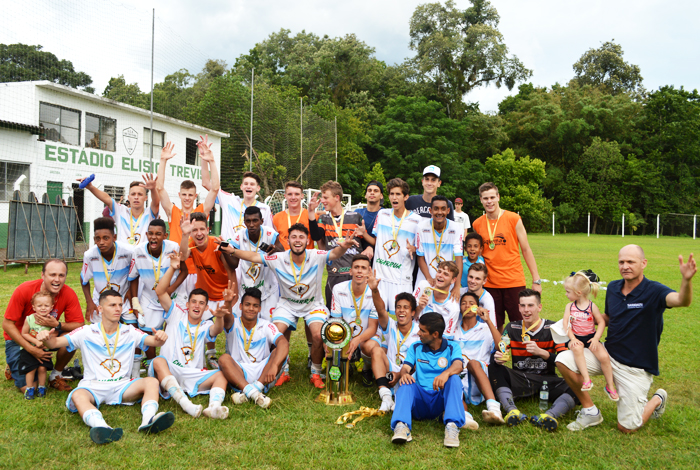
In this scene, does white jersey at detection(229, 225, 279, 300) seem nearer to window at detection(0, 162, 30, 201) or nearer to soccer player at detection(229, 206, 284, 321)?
soccer player at detection(229, 206, 284, 321)

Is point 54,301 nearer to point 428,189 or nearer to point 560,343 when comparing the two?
point 428,189

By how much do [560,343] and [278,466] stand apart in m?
2.84

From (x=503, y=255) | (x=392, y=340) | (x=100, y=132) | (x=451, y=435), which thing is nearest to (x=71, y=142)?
(x=100, y=132)

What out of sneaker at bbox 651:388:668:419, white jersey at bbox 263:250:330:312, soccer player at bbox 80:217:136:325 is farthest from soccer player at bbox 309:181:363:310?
sneaker at bbox 651:388:668:419

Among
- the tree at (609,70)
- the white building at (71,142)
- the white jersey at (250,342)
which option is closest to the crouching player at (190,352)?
the white jersey at (250,342)

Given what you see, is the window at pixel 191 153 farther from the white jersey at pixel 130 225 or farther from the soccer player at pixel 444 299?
the soccer player at pixel 444 299

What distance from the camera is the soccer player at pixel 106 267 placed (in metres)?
5.29

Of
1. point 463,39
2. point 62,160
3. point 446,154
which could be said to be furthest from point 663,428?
point 463,39

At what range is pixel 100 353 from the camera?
4.46 metres

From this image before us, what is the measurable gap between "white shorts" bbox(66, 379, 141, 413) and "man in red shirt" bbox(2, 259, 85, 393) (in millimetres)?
691

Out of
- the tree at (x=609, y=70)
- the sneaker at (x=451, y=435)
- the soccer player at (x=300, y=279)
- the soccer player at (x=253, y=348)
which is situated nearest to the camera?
the sneaker at (x=451, y=435)

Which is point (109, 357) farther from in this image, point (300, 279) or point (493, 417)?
point (493, 417)

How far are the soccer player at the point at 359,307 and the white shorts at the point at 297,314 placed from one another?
180mm

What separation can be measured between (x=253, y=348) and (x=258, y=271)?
3.42 ft
